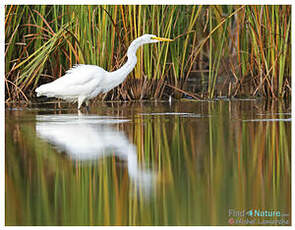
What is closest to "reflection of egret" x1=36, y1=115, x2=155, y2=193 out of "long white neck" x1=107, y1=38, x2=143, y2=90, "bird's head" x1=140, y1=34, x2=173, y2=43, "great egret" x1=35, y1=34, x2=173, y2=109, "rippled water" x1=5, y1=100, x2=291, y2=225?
"rippled water" x1=5, y1=100, x2=291, y2=225

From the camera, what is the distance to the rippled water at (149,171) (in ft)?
10.1

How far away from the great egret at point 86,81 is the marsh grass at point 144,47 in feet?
2.05

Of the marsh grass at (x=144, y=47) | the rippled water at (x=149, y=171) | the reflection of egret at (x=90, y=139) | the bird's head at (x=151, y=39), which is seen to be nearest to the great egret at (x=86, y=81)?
the bird's head at (x=151, y=39)

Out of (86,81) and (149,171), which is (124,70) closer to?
(86,81)

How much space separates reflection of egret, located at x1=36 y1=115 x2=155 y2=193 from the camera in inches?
163

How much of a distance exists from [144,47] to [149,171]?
5504 millimetres

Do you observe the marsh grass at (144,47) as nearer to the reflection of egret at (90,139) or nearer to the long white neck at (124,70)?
the long white neck at (124,70)

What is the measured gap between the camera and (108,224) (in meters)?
2.90

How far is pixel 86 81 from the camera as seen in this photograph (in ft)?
27.2

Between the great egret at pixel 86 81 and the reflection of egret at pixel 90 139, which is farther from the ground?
the great egret at pixel 86 81

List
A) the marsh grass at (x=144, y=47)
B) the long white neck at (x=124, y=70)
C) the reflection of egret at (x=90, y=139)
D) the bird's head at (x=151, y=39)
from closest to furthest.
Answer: the reflection of egret at (x=90, y=139) < the long white neck at (x=124, y=70) < the bird's head at (x=151, y=39) < the marsh grass at (x=144, y=47)

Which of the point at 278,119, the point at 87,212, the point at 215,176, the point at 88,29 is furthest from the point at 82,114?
the point at 87,212

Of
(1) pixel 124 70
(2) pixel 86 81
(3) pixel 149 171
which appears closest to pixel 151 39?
(1) pixel 124 70

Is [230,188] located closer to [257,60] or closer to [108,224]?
[108,224]
